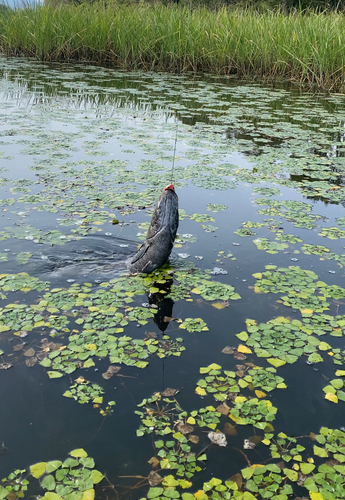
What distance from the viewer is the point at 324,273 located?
3596mm

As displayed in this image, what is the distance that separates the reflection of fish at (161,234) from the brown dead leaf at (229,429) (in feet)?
5.37

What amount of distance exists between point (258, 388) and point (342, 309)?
110cm

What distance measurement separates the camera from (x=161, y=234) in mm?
3518

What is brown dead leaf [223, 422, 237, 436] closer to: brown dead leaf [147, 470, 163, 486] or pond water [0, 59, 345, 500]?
pond water [0, 59, 345, 500]

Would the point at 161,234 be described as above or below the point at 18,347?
above

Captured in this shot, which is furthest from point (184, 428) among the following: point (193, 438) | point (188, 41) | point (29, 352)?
point (188, 41)

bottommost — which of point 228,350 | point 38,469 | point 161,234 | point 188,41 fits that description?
point 38,469

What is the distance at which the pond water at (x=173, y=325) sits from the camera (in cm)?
195

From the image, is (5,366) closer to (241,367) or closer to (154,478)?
(154,478)

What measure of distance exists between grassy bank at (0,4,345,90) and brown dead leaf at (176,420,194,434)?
35.1 feet

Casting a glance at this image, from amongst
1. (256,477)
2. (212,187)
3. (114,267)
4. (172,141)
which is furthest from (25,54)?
(256,477)

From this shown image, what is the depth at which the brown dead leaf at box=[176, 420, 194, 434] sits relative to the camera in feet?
6.89

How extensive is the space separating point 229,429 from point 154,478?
0.45 m

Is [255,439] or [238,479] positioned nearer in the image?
[238,479]
